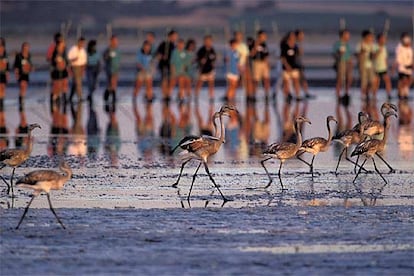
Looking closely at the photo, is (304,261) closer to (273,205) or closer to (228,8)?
(273,205)

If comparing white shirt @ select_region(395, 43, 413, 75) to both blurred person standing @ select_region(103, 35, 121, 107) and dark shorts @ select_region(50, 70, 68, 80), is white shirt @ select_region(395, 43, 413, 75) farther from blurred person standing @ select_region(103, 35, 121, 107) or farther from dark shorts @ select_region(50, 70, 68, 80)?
dark shorts @ select_region(50, 70, 68, 80)

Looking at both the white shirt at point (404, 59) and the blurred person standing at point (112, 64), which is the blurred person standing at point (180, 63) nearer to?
the blurred person standing at point (112, 64)

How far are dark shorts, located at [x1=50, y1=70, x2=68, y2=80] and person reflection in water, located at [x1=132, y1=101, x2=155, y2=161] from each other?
191cm

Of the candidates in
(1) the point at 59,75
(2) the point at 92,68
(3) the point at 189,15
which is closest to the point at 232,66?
(2) the point at 92,68

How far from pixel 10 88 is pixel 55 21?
4018 cm

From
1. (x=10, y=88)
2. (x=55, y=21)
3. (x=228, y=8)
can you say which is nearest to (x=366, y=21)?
(x=228, y=8)

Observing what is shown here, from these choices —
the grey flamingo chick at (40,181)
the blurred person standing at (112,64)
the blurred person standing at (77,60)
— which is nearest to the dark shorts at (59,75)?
the blurred person standing at (77,60)

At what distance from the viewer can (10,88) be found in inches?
1763

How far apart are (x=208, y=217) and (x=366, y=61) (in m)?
23.2

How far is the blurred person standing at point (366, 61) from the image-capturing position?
3784 cm

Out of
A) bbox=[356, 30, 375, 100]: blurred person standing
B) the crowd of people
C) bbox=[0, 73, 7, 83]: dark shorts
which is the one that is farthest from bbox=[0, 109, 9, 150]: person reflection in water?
bbox=[356, 30, 375, 100]: blurred person standing

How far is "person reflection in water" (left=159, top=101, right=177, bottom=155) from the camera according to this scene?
24.0 meters

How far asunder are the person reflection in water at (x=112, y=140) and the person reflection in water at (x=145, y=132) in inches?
15.4

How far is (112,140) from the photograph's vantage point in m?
25.5
